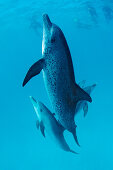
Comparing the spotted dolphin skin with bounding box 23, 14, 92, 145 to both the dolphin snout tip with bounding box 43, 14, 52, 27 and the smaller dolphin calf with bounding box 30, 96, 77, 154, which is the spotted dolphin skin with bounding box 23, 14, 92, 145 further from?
the smaller dolphin calf with bounding box 30, 96, 77, 154

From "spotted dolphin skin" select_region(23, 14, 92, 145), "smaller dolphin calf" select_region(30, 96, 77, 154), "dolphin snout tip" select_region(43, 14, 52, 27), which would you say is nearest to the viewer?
"spotted dolphin skin" select_region(23, 14, 92, 145)

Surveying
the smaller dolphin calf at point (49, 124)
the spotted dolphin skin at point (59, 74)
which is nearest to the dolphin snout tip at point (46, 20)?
the spotted dolphin skin at point (59, 74)

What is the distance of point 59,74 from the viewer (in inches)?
123

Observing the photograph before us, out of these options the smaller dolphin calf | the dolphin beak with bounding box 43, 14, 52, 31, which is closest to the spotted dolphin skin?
the dolphin beak with bounding box 43, 14, 52, 31

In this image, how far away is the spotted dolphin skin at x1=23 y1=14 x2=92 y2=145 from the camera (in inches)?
118

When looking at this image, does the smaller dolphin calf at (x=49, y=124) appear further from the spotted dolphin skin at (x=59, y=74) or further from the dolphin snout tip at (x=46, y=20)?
the dolphin snout tip at (x=46, y=20)

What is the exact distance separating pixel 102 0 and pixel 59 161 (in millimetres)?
20351

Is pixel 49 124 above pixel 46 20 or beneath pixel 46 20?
above

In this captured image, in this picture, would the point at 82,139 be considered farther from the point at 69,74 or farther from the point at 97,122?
the point at 69,74

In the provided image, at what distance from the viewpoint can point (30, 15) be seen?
36.2 metres

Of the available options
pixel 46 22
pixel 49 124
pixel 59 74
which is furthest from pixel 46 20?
pixel 49 124

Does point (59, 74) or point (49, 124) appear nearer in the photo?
point (59, 74)

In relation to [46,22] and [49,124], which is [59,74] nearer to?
[46,22]

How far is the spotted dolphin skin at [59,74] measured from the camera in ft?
9.87
